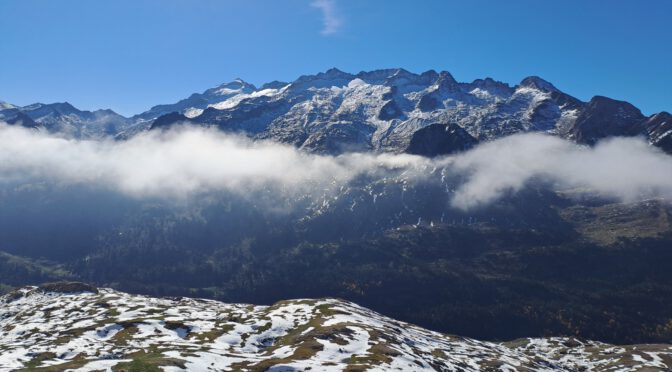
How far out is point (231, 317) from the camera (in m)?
175

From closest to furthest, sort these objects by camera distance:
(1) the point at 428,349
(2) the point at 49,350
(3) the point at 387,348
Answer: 1. (2) the point at 49,350
2. (3) the point at 387,348
3. (1) the point at 428,349

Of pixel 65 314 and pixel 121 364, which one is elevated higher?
pixel 121 364

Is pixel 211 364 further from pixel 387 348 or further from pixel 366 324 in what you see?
pixel 366 324

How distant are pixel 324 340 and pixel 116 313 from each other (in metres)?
81.5

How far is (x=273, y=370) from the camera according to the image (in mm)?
105750

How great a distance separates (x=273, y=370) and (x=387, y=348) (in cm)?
3660

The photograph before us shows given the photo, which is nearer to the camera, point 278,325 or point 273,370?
point 273,370

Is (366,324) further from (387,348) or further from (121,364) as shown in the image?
(121,364)

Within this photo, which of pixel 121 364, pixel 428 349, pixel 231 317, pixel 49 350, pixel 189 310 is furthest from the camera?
pixel 189 310

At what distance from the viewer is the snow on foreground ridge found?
11056cm

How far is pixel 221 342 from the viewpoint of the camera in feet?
454

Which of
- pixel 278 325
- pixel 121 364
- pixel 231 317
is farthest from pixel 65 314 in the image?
pixel 121 364

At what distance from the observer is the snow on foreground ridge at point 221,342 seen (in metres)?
111

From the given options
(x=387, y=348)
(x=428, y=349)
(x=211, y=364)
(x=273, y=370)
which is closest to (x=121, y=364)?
(x=211, y=364)
